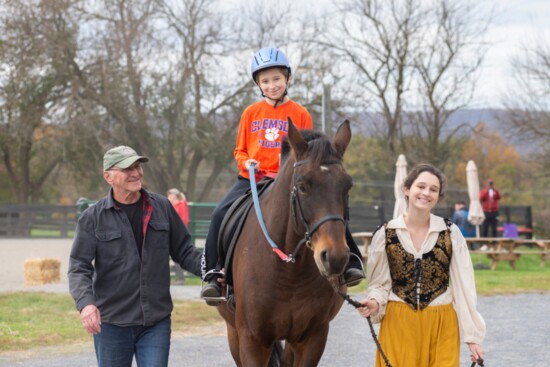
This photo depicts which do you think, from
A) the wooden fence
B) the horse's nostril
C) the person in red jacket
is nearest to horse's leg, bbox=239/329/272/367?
the horse's nostril

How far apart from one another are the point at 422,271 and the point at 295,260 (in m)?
0.75

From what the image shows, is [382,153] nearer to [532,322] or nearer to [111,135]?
[111,135]

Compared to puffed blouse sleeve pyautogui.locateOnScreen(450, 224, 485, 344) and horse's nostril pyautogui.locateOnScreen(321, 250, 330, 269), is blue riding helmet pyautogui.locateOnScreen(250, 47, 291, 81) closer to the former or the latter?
puffed blouse sleeve pyautogui.locateOnScreen(450, 224, 485, 344)

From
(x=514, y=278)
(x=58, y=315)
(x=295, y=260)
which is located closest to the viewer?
(x=295, y=260)

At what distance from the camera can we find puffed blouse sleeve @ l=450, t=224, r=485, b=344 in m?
4.52

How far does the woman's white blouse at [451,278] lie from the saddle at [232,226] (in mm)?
1128

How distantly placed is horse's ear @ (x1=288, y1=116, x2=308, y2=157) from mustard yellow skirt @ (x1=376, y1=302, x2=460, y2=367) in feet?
3.35

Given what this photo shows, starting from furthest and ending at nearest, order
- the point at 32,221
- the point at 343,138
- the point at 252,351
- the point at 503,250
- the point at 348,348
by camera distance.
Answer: the point at 32,221 → the point at 503,250 → the point at 348,348 → the point at 252,351 → the point at 343,138

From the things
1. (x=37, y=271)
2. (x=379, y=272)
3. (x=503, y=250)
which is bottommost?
(x=37, y=271)

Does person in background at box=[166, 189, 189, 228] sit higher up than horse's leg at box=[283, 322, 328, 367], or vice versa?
person in background at box=[166, 189, 189, 228]

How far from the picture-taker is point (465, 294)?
14.9 ft

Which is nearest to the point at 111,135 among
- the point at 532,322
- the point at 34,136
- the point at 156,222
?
the point at 34,136

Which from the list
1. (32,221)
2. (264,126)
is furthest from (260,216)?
(32,221)

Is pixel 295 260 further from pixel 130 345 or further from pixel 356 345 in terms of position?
pixel 356 345
